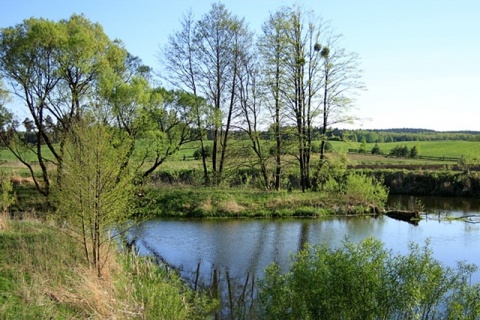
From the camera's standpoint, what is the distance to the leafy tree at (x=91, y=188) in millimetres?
10797

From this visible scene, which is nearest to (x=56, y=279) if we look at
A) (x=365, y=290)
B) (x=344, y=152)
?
(x=365, y=290)

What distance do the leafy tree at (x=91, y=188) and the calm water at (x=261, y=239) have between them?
3.58 metres

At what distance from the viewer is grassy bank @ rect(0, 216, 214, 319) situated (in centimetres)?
886

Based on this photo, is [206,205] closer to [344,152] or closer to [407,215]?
[344,152]

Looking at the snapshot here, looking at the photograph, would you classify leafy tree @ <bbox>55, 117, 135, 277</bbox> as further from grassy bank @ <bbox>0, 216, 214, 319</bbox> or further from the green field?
the green field

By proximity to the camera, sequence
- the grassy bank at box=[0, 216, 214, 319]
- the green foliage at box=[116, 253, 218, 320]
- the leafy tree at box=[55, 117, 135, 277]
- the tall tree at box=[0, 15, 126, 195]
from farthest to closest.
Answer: the tall tree at box=[0, 15, 126, 195], the leafy tree at box=[55, 117, 135, 277], the green foliage at box=[116, 253, 218, 320], the grassy bank at box=[0, 216, 214, 319]

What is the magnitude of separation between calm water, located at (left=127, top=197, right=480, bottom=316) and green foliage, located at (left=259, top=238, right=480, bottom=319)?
4424mm

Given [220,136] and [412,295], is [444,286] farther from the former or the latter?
[220,136]

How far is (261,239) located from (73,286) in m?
9.93

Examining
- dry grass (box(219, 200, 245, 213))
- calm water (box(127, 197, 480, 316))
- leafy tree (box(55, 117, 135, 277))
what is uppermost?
leafy tree (box(55, 117, 135, 277))

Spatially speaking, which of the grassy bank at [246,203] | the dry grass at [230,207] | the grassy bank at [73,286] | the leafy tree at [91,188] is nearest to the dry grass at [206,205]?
the grassy bank at [246,203]

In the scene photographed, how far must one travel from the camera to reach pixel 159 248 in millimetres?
17312

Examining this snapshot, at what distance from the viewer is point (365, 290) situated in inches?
322

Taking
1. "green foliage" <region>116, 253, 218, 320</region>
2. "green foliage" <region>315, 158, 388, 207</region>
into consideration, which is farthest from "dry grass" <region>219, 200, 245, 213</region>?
"green foliage" <region>116, 253, 218, 320</region>
